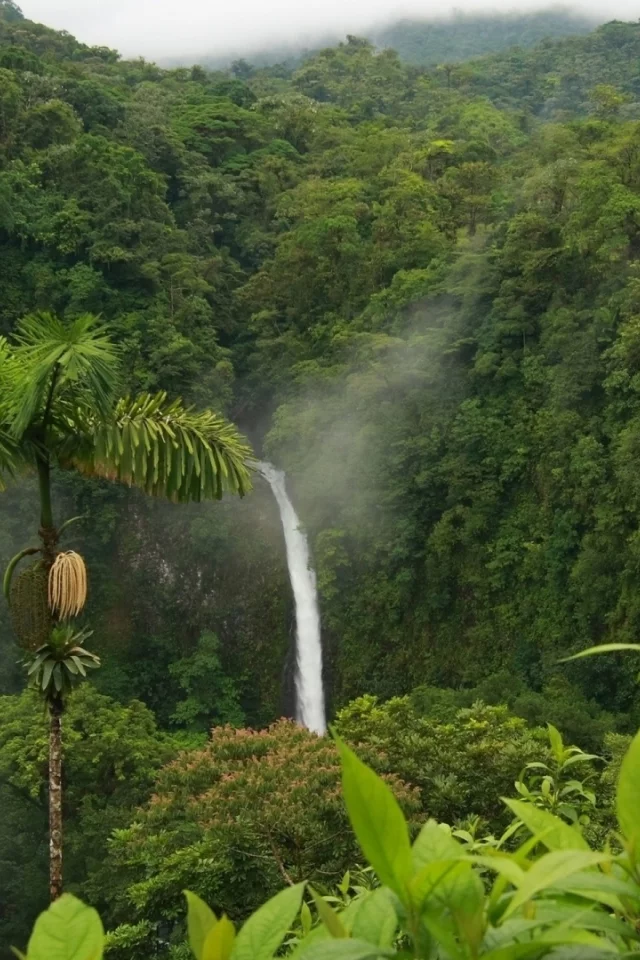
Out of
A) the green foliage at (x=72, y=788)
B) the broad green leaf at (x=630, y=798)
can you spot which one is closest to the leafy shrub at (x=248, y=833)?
the green foliage at (x=72, y=788)

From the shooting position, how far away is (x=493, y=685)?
1262cm

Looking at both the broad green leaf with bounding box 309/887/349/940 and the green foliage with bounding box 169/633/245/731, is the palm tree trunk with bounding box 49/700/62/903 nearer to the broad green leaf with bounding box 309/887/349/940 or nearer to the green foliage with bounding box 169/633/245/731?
the broad green leaf with bounding box 309/887/349/940

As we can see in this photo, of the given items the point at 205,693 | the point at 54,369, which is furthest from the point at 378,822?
the point at 205,693

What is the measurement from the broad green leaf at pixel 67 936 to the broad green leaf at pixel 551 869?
34cm

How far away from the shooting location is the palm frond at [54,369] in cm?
417

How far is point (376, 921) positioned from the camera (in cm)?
77

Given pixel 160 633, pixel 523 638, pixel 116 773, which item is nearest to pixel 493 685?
pixel 523 638

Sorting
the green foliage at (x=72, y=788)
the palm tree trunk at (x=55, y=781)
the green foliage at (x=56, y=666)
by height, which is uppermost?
the green foliage at (x=56, y=666)

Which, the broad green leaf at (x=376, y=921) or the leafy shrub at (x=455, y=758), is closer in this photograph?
the broad green leaf at (x=376, y=921)

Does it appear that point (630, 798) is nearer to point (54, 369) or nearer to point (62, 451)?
point (54, 369)

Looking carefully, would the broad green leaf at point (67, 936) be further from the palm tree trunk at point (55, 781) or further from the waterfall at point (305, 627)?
the waterfall at point (305, 627)

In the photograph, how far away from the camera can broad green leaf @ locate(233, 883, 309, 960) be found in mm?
751

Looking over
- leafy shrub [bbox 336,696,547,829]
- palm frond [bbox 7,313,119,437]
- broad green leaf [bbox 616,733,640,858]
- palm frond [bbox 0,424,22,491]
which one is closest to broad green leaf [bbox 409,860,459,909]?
broad green leaf [bbox 616,733,640,858]

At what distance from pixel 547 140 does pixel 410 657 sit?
1075 centimetres
